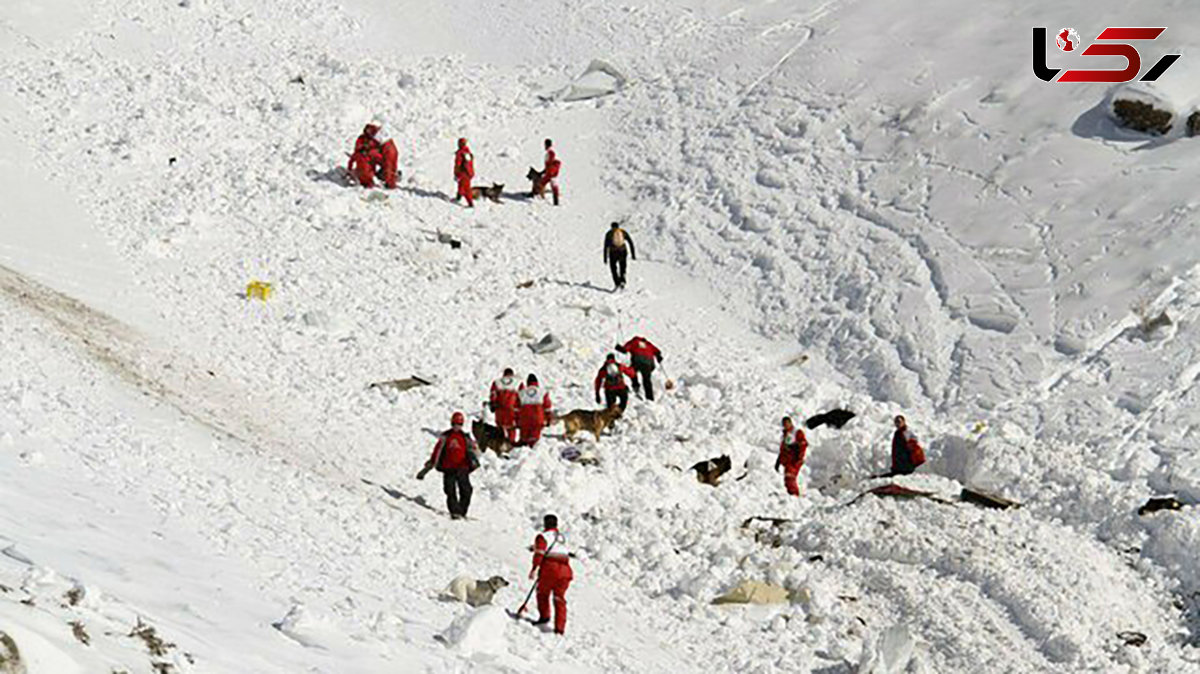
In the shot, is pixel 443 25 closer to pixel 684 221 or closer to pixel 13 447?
pixel 684 221

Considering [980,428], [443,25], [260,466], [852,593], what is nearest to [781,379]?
[980,428]

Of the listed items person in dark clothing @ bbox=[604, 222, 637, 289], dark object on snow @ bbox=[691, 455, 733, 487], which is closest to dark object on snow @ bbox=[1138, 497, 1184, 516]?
dark object on snow @ bbox=[691, 455, 733, 487]

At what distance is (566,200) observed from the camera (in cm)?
2608

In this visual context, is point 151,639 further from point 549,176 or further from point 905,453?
point 549,176

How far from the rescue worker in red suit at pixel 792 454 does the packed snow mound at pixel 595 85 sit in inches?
571

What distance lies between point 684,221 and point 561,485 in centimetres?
1037

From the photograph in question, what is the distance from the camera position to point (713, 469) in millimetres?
16812

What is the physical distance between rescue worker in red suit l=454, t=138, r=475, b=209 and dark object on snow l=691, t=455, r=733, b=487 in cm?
971

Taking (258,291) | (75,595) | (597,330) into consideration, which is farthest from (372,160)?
(75,595)

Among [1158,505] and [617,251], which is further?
[617,251]

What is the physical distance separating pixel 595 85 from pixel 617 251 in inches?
326

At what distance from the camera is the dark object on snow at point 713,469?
54.6ft

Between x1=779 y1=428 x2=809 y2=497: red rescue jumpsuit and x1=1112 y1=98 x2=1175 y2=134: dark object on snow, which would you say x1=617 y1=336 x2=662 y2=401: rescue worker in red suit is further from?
x1=1112 y1=98 x2=1175 y2=134: dark object on snow

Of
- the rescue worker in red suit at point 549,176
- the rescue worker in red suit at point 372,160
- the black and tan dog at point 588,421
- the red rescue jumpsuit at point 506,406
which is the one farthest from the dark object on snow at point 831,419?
the rescue worker in red suit at point 372,160
